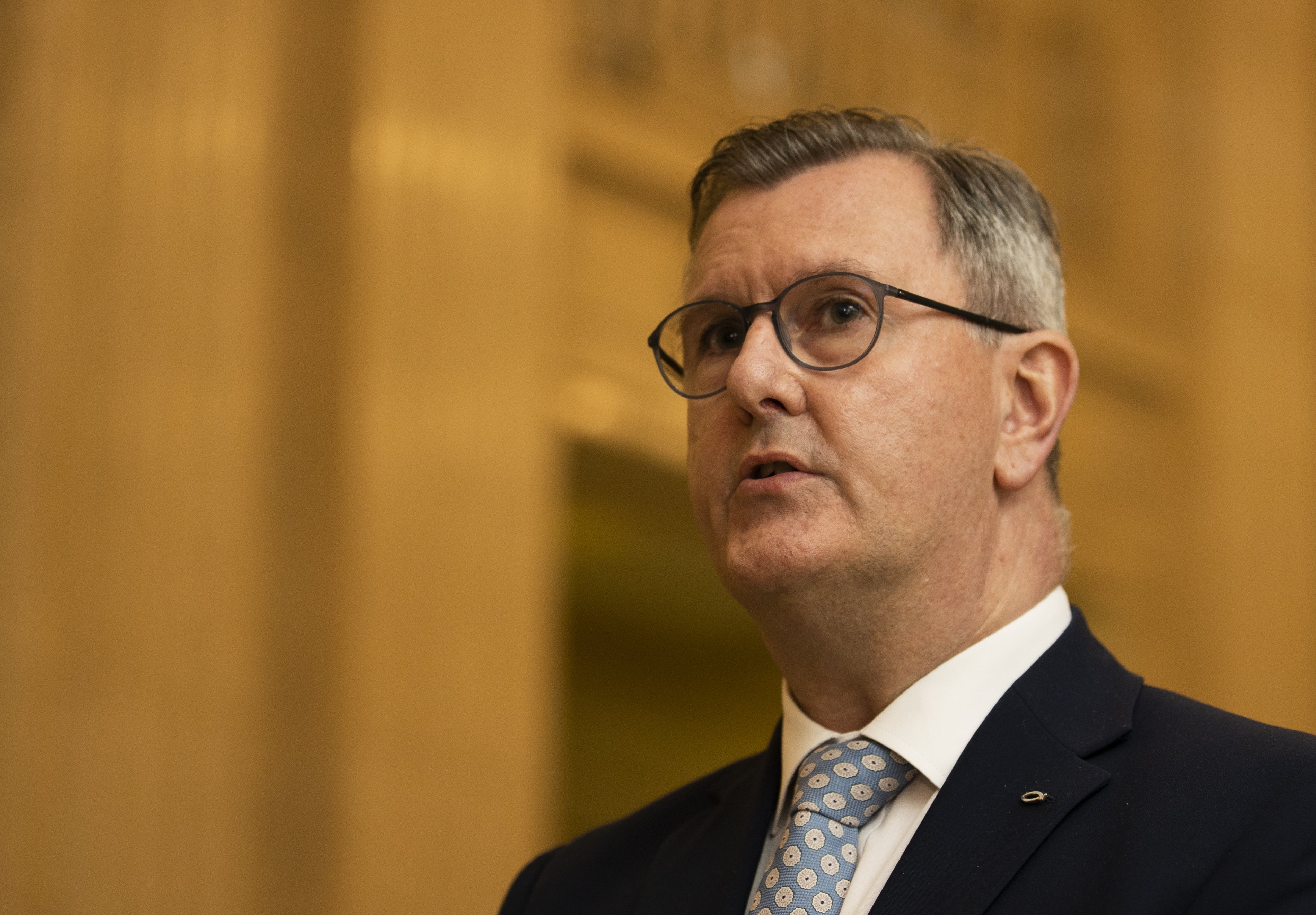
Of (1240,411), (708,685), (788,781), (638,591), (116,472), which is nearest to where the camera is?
(788,781)

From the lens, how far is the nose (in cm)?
199

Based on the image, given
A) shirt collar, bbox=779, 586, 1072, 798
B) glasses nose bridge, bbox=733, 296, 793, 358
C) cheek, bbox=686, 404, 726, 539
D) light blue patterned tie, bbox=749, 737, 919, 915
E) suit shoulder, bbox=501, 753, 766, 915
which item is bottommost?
suit shoulder, bbox=501, 753, 766, 915

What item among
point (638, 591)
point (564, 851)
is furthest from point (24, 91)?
point (638, 591)

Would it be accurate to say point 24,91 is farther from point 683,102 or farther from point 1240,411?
point 1240,411

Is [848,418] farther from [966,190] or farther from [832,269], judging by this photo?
[966,190]

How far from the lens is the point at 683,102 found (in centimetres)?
612

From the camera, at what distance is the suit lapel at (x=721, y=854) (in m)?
2.00

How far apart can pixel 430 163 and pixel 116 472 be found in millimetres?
1543

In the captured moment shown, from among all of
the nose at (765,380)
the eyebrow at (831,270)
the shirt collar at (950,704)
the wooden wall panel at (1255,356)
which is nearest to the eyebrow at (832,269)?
the eyebrow at (831,270)

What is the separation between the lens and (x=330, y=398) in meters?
4.35

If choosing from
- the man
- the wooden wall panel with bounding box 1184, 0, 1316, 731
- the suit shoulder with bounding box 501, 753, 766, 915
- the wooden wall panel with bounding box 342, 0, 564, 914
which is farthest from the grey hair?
the wooden wall panel with bounding box 1184, 0, 1316, 731

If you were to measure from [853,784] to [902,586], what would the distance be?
0.91ft

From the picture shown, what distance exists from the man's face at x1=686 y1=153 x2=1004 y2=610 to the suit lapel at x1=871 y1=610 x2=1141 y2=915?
0.24 metres

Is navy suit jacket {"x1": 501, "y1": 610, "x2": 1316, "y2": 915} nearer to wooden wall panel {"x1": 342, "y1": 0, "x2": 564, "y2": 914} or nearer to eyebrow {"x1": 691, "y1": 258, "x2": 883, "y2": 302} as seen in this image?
eyebrow {"x1": 691, "y1": 258, "x2": 883, "y2": 302}
